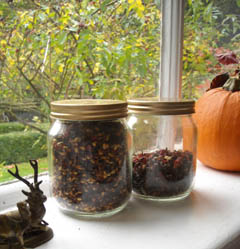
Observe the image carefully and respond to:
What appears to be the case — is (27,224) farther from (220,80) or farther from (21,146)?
(220,80)

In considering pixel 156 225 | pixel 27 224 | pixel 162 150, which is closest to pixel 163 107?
pixel 162 150

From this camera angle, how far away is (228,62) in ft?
2.93

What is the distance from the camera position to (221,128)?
0.79m

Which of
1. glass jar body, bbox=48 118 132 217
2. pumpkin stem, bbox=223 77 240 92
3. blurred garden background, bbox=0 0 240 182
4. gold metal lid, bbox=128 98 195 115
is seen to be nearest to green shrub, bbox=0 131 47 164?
blurred garden background, bbox=0 0 240 182

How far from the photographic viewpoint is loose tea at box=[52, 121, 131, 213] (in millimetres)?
494

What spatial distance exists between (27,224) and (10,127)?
11.0 inches

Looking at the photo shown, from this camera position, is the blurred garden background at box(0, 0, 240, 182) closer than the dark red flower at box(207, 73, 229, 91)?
Yes

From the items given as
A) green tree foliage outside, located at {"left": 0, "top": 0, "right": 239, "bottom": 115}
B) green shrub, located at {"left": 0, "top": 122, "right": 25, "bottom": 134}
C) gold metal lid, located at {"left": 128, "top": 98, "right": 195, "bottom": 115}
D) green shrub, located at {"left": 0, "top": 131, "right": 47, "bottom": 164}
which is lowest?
green shrub, located at {"left": 0, "top": 131, "right": 47, "bottom": 164}

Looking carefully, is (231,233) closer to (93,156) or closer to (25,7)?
(93,156)

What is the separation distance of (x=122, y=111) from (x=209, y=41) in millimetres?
711

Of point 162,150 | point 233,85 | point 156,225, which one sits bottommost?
point 156,225

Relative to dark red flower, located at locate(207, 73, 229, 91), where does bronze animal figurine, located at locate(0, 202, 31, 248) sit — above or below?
below

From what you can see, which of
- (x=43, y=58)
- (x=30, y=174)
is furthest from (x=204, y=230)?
(x=43, y=58)

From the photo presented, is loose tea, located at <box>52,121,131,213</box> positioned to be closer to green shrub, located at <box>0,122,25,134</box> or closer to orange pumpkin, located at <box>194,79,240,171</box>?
green shrub, located at <box>0,122,25,134</box>
